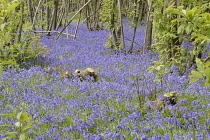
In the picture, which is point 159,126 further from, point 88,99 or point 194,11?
point 194,11

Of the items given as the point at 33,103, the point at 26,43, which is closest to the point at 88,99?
the point at 33,103

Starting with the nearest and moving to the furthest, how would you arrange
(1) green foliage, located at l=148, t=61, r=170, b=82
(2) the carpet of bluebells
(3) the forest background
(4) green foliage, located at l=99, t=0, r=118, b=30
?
(3) the forest background, (1) green foliage, located at l=148, t=61, r=170, b=82, (2) the carpet of bluebells, (4) green foliage, located at l=99, t=0, r=118, b=30

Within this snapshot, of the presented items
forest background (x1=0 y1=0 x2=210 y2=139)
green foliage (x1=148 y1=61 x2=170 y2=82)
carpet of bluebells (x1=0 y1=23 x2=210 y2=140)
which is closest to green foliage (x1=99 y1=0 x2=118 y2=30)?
forest background (x1=0 y1=0 x2=210 y2=139)

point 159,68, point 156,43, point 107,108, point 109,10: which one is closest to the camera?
point 159,68

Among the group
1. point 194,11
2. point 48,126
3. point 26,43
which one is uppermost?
point 194,11

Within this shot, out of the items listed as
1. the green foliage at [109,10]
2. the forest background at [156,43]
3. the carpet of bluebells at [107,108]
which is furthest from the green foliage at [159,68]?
the green foliage at [109,10]

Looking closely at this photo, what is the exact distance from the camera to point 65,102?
5133mm

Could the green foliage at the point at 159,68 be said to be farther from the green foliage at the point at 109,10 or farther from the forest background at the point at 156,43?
the green foliage at the point at 109,10

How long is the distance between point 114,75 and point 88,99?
254 cm

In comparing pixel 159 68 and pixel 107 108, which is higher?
pixel 159 68

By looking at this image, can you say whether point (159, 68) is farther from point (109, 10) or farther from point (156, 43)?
point (109, 10)

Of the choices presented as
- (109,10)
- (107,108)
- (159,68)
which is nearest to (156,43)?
(107,108)

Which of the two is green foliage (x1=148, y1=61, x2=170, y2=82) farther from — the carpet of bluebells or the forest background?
the carpet of bluebells

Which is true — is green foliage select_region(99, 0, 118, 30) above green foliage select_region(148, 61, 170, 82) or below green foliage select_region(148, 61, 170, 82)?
above
